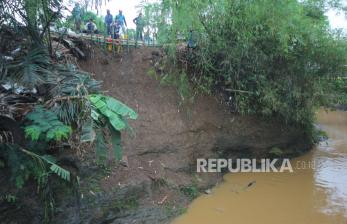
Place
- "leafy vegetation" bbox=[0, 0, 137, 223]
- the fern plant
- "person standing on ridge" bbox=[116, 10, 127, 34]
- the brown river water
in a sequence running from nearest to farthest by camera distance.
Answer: the fern plant, "leafy vegetation" bbox=[0, 0, 137, 223], the brown river water, "person standing on ridge" bbox=[116, 10, 127, 34]

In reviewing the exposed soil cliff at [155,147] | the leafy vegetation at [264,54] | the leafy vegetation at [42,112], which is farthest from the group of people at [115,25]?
the leafy vegetation at [42,112]

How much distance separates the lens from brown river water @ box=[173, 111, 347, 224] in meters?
5.87

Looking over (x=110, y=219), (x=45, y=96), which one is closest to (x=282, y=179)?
(x=110, y=219)

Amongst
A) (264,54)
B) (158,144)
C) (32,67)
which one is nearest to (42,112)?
(32,67)

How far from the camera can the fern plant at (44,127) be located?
430cm

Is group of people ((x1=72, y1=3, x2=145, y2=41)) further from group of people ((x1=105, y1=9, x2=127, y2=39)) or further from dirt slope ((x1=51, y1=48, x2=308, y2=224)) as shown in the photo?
dirt slope ((x1=51, y1=48, x2=308, y2=224))

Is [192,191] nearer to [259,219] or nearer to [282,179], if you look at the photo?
[259,219]

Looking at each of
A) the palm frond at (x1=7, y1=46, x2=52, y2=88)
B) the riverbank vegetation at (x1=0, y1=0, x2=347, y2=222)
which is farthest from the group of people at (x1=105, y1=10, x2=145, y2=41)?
the palm frond at (x1=7, y1=46, x2=52, y2=88)

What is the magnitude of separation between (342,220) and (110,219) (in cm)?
372

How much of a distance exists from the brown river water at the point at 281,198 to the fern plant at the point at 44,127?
244cm

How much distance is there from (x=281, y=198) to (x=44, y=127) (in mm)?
4561

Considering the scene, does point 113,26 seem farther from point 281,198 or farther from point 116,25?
point 281,198

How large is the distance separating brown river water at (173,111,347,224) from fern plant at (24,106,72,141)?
244 centimetres

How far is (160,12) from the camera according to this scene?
6785mm
